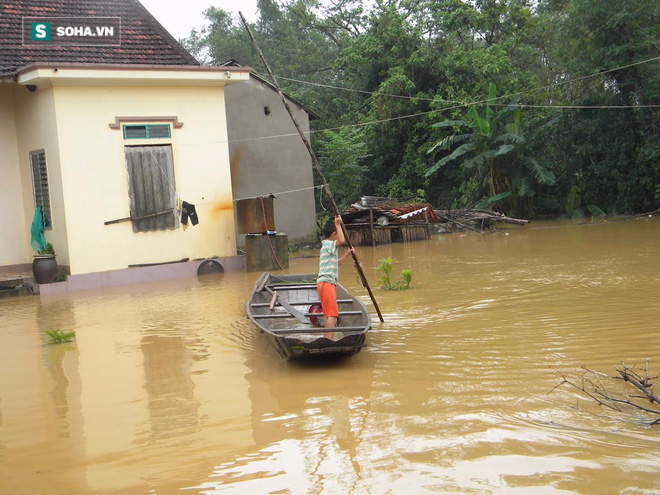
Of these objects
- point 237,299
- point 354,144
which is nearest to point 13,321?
point 237,299

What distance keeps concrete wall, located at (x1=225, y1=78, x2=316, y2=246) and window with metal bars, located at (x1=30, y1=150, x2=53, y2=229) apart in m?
4.91

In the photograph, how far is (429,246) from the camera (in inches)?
762

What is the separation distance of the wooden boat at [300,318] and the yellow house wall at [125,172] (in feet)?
18.1

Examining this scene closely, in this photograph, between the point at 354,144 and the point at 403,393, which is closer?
the point at 403,393

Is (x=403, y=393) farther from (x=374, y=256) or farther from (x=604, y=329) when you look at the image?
(x=374, y=256)

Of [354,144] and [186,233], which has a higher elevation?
[354,144]

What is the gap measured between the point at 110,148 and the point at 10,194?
266cm

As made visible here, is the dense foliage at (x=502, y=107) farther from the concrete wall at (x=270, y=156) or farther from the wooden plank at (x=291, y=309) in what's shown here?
the wooden plank at (x=291, y=309)

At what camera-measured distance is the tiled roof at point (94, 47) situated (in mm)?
14539

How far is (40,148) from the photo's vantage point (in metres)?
14.5

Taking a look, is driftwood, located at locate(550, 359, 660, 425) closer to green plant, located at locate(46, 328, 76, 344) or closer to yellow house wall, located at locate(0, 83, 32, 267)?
green plant, located at locate(46, 328, 76, 344)

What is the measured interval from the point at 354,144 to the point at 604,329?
1876 cm

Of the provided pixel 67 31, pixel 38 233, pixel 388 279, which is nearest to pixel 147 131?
pixel 67 31

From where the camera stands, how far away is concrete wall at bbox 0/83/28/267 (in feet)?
49.4
